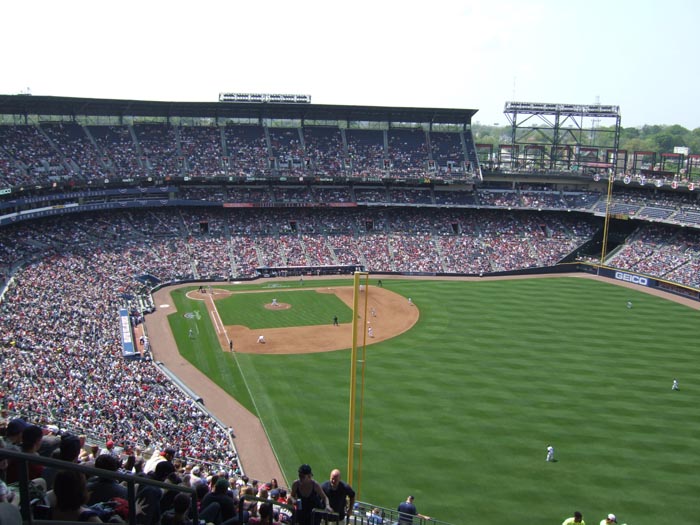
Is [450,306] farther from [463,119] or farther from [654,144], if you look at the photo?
[654,144]

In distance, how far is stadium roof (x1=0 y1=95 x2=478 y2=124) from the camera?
209 feet

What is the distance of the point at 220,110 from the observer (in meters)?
74.7

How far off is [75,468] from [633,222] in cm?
7756

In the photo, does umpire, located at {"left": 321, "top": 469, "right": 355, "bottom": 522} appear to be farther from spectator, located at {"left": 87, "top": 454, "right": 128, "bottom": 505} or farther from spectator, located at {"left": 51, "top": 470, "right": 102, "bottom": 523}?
spectator, located at {"left": 51, "top": 470, "right": 102, "bottom": 523}

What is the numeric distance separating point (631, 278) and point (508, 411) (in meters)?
37.4

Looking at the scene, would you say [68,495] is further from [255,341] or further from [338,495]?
[255,341]

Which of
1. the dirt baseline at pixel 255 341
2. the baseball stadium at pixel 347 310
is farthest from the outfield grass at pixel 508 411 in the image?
the dirt baseline at pixel 255 341

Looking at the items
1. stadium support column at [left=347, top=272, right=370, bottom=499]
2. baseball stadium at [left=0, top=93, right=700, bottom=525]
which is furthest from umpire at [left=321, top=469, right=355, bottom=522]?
stadium support column at [left=347, top=272, right=370, bottom=499]

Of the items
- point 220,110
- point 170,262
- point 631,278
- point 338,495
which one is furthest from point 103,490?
point 220,110

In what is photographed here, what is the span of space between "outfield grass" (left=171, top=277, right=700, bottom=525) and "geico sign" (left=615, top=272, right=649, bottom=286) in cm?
989

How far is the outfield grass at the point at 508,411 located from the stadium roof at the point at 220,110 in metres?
30.3

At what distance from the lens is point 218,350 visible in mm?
41500

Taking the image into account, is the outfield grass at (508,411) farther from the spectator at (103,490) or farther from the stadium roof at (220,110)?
the stadium roof at (220,110)

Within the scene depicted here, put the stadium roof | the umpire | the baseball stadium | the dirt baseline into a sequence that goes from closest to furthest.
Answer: the umpire
the baseball stadium
the dirt baseline
the stadium roof
